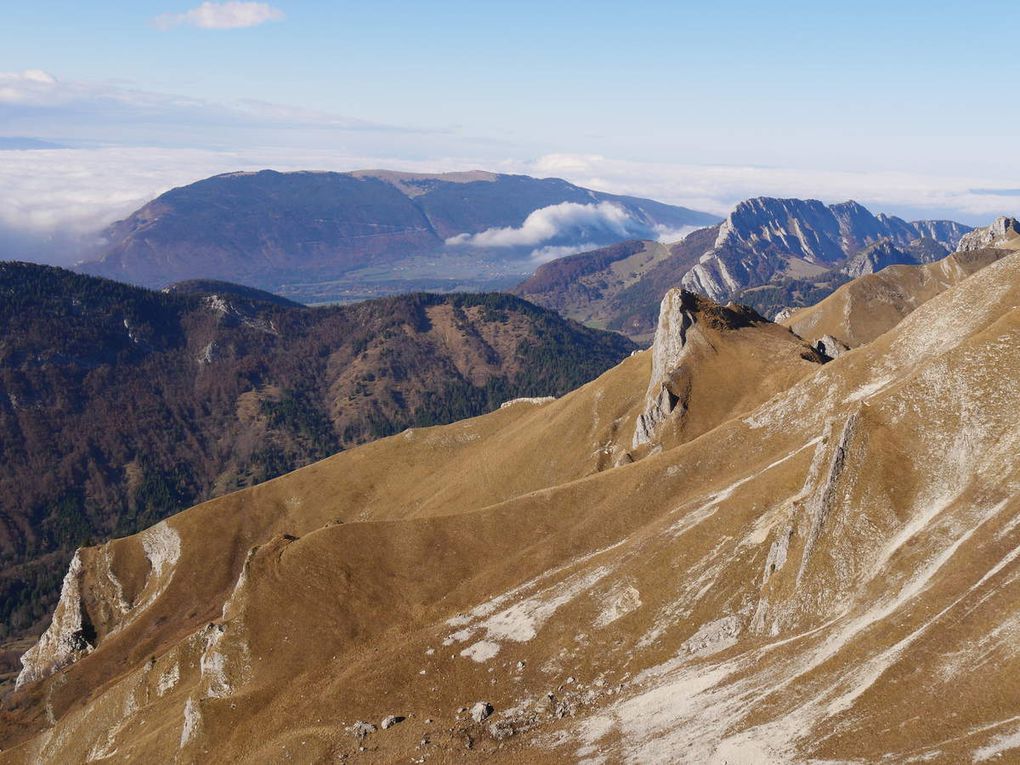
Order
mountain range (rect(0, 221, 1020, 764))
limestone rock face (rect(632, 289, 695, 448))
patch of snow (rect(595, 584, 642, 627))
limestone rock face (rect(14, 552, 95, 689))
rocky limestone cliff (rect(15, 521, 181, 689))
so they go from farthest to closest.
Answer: rocky limestone cliff (rect(15, 521, 181, 689)) < limestone rock face (rect(14, 552, 95, 689)) < limestone rock face (rect(632, 289, 695, 448)) < patch of snow (rect(595, 584, 642, 627)) < mountain range (rect(0, 221, 1020, 764))

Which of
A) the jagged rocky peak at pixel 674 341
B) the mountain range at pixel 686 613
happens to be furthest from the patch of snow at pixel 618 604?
the jagged rocky peak at pixel 674 341

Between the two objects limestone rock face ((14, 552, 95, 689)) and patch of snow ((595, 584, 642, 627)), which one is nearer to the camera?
patch of snow ((595, 584, 642, 627))

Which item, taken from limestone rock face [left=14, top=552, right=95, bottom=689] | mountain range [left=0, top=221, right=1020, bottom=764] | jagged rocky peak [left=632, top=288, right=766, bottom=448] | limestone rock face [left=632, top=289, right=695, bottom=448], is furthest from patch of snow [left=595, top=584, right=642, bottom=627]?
limestone rock face [left=14, top=552, right=95, bottom=689]

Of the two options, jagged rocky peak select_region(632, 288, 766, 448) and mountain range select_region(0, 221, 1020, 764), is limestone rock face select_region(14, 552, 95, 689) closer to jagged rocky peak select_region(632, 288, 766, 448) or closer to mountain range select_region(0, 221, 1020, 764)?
mountain range select_region(0, 221, 1020, 764)

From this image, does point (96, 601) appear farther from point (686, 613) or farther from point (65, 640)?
point (686, 613)

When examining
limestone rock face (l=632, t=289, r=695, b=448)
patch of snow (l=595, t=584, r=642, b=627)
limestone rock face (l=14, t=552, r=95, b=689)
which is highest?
limestone rock face (l=632, t=289, r=695, b=448)

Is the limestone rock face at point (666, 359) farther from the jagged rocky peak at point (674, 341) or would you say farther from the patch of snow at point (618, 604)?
the patch of snow at point (618, 604)
